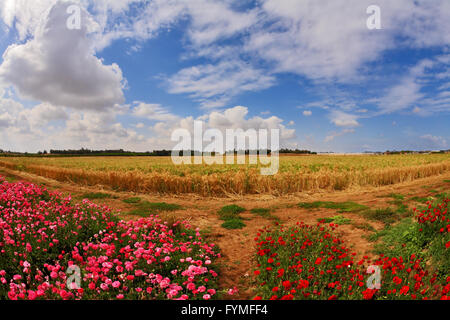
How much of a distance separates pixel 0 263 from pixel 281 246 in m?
5.36

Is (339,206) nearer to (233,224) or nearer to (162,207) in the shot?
(233,224)

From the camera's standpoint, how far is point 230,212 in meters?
10.2

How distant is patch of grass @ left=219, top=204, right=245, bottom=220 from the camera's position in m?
9.65

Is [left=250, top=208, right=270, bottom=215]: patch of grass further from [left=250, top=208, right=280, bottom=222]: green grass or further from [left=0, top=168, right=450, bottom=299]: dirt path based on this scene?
[left=0, top=168, right=450, bottom=299]: dirt path

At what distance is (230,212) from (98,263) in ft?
21.0

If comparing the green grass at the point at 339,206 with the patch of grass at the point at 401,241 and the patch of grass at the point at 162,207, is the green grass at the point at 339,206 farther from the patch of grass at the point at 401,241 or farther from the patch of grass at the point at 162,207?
the patch of grass at the point at 162,207

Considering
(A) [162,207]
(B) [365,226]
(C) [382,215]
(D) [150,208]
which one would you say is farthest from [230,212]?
(C) [382,215]

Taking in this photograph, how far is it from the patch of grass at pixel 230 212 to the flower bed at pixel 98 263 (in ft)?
8.89

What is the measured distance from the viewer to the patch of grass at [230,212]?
9.65 m

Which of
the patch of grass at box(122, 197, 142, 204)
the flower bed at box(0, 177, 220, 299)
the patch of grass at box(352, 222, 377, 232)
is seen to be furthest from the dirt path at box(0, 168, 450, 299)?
the flower bed at box(0, 177, 220, 299)

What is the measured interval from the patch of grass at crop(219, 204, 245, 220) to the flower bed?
2711mm

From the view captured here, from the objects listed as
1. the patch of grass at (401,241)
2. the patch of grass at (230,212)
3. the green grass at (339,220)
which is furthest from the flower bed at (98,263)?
the green grass at (339,220)

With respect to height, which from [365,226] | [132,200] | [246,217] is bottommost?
[246,217]
